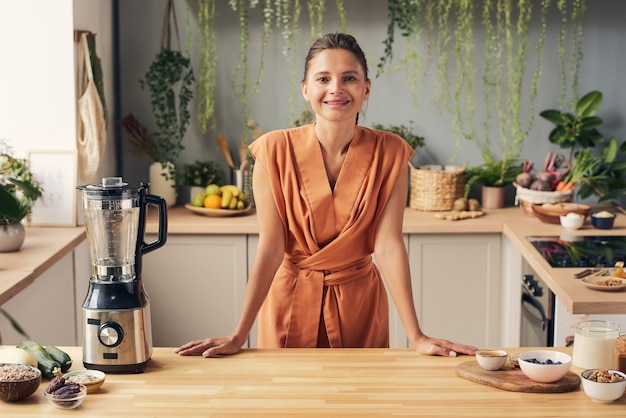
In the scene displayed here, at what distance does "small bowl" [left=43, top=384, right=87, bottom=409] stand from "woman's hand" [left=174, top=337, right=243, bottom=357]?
0.39m

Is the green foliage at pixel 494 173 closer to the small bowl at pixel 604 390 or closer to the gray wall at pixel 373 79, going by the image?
the gray wall at pixel 373 79

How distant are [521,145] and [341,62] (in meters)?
2.48

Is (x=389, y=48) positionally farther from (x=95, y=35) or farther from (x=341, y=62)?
(x=341, y=62)

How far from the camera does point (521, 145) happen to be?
4.77m

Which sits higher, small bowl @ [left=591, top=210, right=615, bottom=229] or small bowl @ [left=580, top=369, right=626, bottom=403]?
small bowl @ [left=591, top=210, right=615, bottom=229]

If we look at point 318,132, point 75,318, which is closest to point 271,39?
point 75,318

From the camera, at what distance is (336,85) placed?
8.09 feet

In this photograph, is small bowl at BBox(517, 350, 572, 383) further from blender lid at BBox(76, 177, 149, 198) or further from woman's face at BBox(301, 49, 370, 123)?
blender lid at BBox(76, 177, 149, 198)

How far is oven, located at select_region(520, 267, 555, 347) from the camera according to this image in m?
3.26

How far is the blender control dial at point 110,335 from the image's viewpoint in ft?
6.94

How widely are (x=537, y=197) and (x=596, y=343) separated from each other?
227cm

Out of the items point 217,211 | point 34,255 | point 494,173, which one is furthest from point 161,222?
point 494,173

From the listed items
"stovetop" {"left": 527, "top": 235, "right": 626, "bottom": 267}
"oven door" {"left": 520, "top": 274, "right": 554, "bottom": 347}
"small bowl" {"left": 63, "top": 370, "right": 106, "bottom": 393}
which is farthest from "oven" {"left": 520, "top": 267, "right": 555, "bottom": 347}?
"small bowl" {"left": 63, "top": 370, "right": 106, "bottom": 393}

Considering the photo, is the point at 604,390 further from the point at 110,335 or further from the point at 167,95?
the point at 167,95
